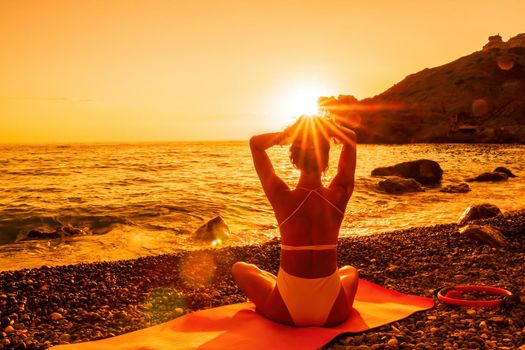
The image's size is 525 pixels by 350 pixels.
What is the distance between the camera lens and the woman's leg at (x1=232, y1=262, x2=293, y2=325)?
15.8 ft

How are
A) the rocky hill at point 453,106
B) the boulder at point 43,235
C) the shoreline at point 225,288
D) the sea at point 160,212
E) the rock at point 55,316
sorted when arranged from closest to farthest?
1. the shoreline at point 225,288
2. the rock at point 55,316
3. the sea at point 160,212
4. the boulder at point 43,235
5. the rocky hill at point 453,106

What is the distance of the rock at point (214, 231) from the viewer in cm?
1322

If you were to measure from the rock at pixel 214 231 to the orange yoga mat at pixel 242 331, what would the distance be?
7.50m

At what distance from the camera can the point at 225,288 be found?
23.1 feet

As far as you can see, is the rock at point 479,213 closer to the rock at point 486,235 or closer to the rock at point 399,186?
the rock at point 486,235

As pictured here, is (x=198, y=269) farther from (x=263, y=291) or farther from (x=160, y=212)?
(x=160, y=212)

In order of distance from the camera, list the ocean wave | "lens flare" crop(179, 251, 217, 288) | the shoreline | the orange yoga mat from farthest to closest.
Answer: the ocean wave < "lens flare" crop(179, 251, 217, 288) < the shoreline < the orange yoga mat

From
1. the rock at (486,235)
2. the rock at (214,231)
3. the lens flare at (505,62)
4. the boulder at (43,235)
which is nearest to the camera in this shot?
the rock at (486,235)

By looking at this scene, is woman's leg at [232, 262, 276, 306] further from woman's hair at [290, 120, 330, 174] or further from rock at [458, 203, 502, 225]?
rock at [458, 203, 502, 225]

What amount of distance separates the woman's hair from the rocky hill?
74.6 m

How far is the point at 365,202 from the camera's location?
19.5 m

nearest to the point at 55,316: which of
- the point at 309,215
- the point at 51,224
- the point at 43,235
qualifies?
the point at 309,215

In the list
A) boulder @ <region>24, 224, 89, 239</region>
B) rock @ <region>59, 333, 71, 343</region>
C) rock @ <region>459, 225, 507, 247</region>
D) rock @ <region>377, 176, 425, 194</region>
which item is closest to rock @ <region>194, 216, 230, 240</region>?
boulder @ <region>24, 224, 89, 239</region>

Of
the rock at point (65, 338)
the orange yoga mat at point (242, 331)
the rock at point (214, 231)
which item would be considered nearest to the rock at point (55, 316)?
the rock at point (65, 338)
